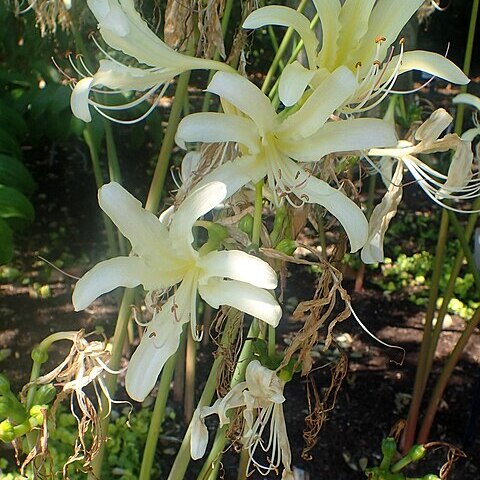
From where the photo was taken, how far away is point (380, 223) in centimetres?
73

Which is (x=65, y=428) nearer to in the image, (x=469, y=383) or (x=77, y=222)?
(x=469, y=383)

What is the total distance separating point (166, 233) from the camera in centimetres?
61

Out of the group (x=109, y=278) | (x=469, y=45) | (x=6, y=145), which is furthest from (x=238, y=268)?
(x=6, y=145)

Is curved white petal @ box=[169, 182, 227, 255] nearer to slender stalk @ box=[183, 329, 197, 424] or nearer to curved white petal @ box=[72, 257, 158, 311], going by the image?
curved white petal @ box=[72, 257, 158, 311]

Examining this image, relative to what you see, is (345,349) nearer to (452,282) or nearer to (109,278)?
(452,282)

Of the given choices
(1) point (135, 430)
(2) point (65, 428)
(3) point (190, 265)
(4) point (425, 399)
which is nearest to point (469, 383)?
(4) point (425, 399)

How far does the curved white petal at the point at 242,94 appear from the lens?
55cm

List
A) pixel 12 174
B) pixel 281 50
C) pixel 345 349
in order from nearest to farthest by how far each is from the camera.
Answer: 1. pixel 281 50
2. pixel 12 174
3. pixel 345 349

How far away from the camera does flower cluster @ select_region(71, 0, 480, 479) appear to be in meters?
0.56

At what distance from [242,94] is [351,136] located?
0.10m

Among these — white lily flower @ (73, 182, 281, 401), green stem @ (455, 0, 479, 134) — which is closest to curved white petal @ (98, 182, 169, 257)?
white lily flower @ (73, 182, 281, 401)

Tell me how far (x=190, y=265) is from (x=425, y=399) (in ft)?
4.78

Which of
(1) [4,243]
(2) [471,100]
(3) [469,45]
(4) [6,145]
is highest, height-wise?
(3) [469,45]

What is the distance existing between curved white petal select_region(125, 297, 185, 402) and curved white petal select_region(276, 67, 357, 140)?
0.19 metres
